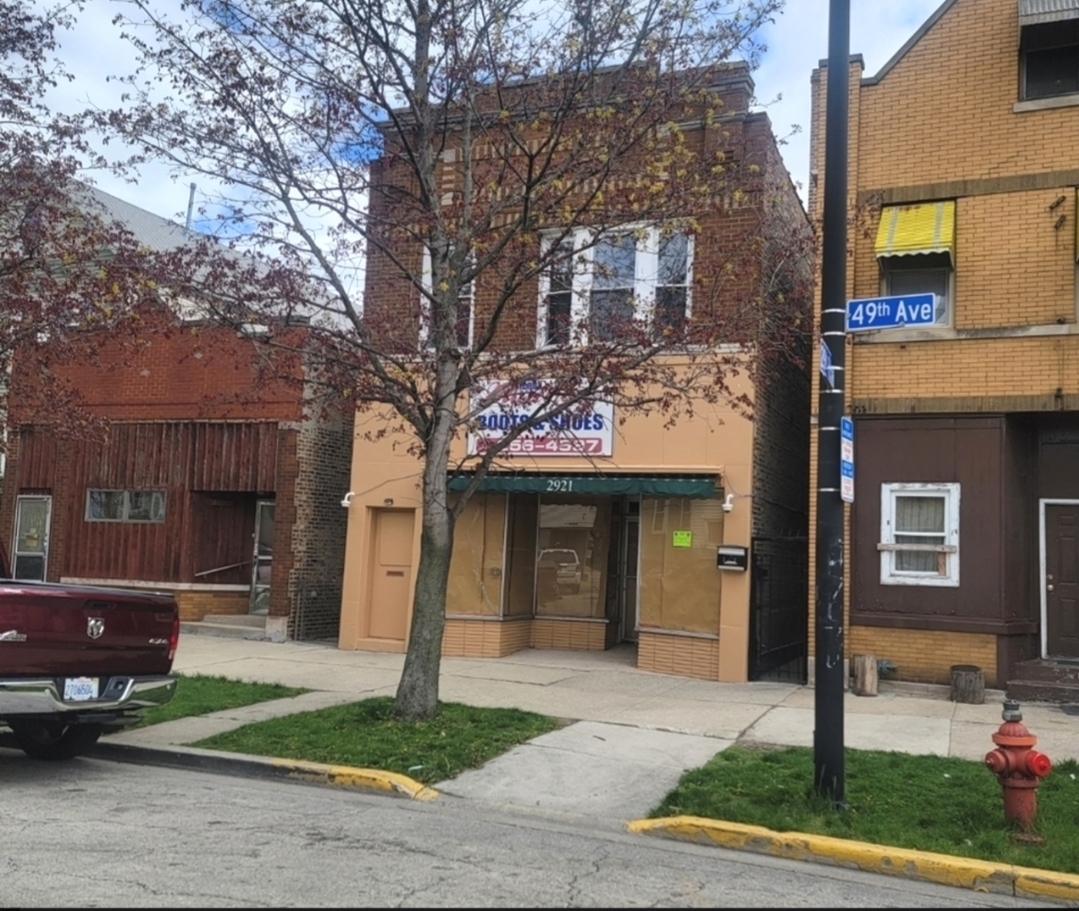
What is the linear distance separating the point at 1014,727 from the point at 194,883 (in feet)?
16.2

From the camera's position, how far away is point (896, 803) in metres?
7.15

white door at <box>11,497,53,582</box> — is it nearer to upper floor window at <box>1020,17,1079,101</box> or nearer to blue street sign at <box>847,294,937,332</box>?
blue street sign at <box>847,294,937,332</box>

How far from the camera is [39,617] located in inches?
294

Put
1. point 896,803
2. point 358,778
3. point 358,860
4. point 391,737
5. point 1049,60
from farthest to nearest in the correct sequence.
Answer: point 1049,60 → point 391,737 → point 358,778 → point 896,803 → point 358,860

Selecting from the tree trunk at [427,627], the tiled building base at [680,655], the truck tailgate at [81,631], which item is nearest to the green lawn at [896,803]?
the tree trunk at [427,627]

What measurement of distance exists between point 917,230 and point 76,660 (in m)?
10.3

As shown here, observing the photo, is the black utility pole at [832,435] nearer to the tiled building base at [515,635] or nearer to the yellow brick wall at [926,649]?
the yellow brick wall at [926,649]

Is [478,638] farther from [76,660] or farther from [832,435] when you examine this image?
[832,435]

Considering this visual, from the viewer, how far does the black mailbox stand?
43.0 feet

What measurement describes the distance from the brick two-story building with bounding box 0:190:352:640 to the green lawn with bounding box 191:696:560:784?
22.0 feet

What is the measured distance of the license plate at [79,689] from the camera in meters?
7.61

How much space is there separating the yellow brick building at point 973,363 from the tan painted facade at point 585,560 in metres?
1.57

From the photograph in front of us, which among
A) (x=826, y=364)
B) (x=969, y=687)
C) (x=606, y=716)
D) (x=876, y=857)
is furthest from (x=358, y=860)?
(x=969, y=687)

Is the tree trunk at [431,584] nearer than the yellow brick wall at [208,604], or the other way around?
the tree trunk at [431,584]
